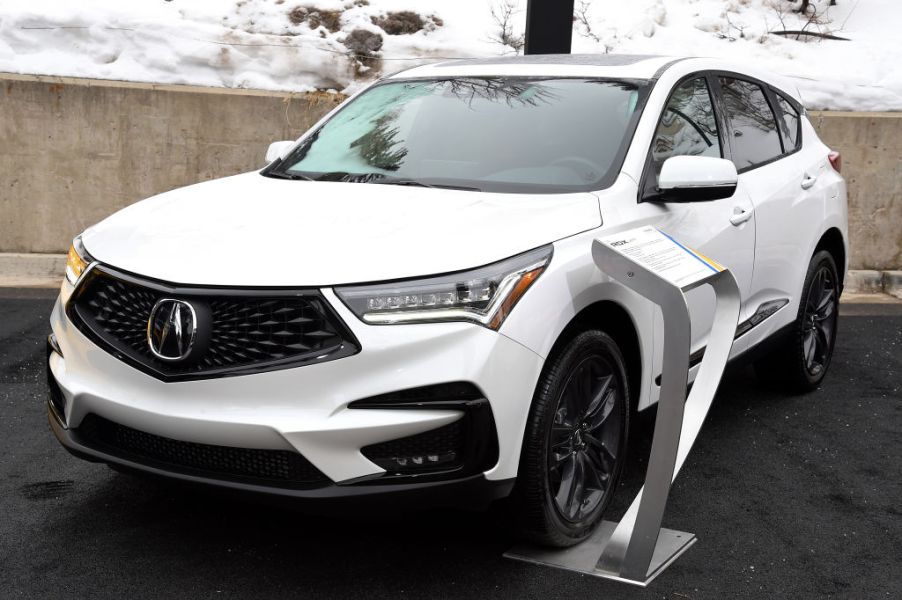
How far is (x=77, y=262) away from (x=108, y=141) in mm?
5041

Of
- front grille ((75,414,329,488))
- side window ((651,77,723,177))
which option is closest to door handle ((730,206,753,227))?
side window ((651,77,723,177))

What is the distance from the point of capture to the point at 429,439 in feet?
9.54

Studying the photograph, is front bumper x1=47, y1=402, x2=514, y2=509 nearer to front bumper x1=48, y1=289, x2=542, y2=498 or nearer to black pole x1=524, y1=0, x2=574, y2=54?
front bumper x1=48, y1=289, x2=542, y2=498

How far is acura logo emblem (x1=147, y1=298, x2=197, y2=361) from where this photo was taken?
2.93 metres

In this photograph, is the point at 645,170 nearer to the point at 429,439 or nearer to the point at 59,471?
the point at 429,439

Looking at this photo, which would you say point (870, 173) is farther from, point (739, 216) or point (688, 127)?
point (688, 127)

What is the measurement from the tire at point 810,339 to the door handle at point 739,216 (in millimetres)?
973

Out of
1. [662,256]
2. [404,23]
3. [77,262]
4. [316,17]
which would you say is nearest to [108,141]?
[316,17]

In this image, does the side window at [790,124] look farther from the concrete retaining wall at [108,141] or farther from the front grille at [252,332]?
the concrete retaining wall at [108,141]

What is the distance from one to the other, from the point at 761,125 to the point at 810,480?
178cm

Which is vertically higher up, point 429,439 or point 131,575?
point 429,439

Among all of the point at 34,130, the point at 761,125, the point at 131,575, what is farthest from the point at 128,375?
the point at 34,130

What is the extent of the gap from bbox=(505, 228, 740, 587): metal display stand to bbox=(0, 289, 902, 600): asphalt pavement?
0.06 metres

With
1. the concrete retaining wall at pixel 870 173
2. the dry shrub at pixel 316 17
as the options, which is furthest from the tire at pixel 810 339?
the dry shrub at pixel 316 17
